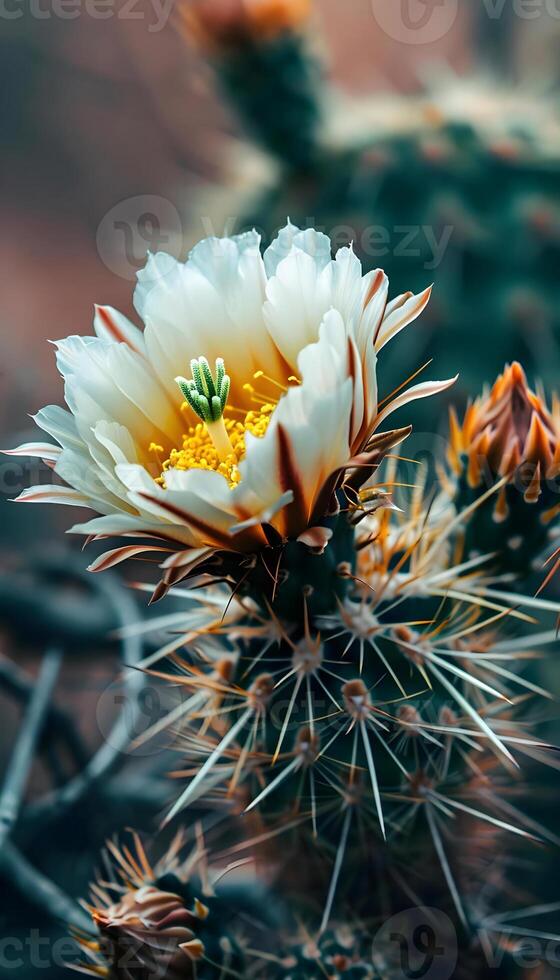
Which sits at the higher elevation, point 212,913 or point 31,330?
point 31,330

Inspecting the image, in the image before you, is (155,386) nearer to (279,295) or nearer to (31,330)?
(279,295)

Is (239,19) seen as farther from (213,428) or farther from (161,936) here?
(161,936)

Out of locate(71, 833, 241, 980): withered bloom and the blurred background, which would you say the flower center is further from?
the blurred background

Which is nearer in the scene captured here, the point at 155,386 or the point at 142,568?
the point at 155,386

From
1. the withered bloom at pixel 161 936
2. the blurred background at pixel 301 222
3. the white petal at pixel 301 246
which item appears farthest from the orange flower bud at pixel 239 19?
the withered bloom at pixel 161 936

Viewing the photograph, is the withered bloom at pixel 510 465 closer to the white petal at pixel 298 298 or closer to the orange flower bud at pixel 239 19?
the white petal at pixel 298 298

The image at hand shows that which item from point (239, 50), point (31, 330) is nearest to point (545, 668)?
point (239, 50)
